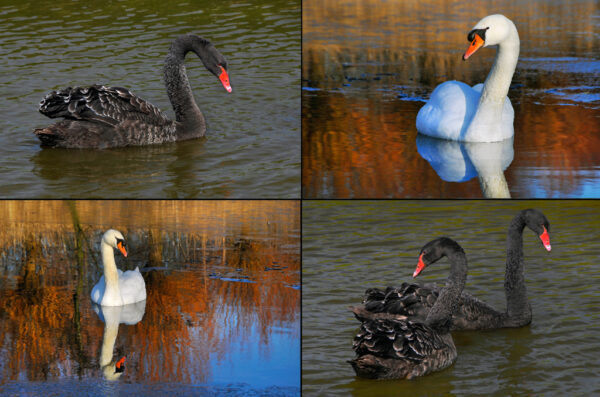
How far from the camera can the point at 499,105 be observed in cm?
819

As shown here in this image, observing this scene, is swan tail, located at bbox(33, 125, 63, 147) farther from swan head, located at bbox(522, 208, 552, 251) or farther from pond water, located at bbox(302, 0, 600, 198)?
swan head, located at bbox(522, 208, 552, 251)

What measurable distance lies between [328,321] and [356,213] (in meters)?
2.82

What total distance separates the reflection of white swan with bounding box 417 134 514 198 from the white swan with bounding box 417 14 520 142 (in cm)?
10

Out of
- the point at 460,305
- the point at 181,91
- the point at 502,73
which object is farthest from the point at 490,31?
the point at 181,91

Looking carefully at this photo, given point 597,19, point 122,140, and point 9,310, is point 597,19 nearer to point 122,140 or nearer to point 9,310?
point 122,140

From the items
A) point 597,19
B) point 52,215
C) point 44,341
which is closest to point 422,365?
point 44,341

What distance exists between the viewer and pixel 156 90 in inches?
384

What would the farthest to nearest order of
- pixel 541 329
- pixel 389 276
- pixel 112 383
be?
pixel 389 276, pixel 541 329, pixel 112 383

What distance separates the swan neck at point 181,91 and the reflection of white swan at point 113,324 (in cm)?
175

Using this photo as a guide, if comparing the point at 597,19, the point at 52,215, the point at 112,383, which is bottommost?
the point at 112,383

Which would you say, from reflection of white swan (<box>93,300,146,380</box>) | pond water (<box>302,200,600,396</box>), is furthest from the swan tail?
pond water (<box>302,200,600,396</box>)

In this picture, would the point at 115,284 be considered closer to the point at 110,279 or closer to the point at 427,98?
the point at 110,279

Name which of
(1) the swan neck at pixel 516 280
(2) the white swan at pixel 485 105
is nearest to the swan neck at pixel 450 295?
(1) the swan neck at pixel 516 280

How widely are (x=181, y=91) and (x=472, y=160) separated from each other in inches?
115
